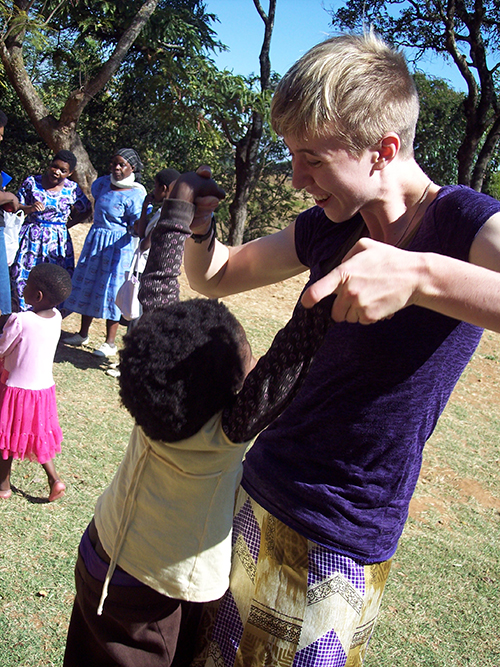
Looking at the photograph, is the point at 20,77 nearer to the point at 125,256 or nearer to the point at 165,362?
the point at 125,256

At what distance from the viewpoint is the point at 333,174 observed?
1376 mm

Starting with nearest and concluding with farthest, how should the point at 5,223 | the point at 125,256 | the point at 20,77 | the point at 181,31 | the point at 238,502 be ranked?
1. the point at 238,502
2. the point at 5,223
3. the point at 125,256
4. the point at 20,77
5. the point at 181,31

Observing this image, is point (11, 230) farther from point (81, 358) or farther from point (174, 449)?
point (174, 449)

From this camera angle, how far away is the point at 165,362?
4.39 feet

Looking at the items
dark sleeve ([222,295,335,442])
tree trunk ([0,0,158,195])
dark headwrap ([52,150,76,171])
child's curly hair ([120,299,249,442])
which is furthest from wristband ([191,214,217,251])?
tree trunk ([0,0,158,195])

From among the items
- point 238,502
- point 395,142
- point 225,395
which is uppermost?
point 395,142

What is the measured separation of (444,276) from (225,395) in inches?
22.2

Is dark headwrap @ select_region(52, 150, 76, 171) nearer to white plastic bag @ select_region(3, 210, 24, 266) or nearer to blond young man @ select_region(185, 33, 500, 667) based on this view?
white plastic bag @ select_region(3, 210, 24, 266)

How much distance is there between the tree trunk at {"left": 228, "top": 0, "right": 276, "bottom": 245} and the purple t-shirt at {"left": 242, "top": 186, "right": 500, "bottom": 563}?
12.4 metres

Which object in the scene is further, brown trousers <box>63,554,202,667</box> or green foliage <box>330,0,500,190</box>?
green foliage <box>330,0,500,190</box>

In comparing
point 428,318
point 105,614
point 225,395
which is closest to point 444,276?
point 428,318

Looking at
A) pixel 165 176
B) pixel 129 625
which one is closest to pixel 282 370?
pixel 129 625

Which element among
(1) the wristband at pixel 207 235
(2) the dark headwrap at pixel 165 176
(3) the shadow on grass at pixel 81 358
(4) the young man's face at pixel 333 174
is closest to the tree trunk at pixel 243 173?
(3) the shadow on grass at pixel 81 358

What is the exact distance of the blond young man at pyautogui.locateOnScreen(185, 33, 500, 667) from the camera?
1.35 m
